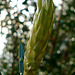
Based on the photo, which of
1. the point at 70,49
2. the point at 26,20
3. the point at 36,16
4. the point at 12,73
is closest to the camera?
the point at 36,16

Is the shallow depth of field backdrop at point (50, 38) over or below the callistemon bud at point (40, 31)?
below

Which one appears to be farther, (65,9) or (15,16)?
(65,9)

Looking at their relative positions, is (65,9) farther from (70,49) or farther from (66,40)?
(70,49)

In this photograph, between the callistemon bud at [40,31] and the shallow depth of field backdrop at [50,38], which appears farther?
the shallow depth of field backdrop at [50,38]

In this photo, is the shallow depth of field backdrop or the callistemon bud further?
the shallow depth of field backdrop

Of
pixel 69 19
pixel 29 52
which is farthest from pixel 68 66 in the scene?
pixel 29 52
